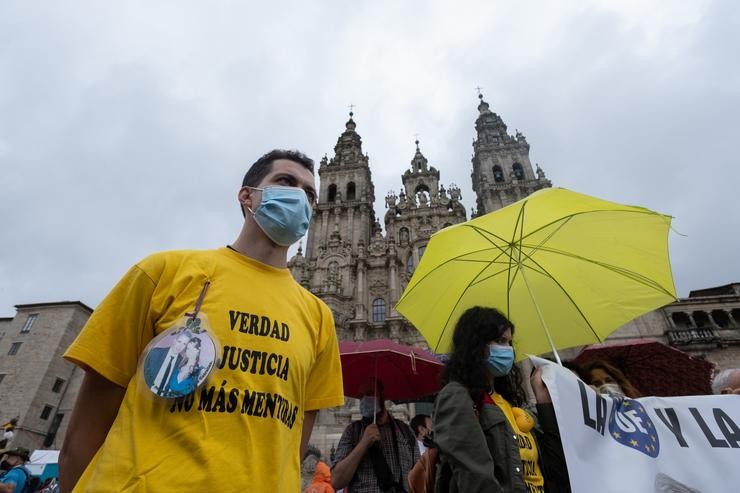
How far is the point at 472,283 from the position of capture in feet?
13.4

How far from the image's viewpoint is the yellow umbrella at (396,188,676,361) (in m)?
3.57

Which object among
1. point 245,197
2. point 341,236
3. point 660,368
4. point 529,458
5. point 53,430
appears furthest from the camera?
point 341,236

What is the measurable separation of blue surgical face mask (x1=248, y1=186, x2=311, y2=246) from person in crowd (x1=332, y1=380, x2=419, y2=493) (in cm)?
283

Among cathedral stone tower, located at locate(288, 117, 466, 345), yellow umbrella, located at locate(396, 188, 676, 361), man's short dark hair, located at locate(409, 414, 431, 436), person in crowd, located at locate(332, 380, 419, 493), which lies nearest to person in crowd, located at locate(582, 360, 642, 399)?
yellow umbrella, located at locate(396, 188, 676, 361)

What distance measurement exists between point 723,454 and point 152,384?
3.65 metres

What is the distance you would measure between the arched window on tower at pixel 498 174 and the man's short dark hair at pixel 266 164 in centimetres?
3481

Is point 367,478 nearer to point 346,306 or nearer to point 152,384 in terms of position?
point 152,384

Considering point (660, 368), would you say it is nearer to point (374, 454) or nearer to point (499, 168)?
point (374, 454)

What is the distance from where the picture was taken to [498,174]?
1389 inches

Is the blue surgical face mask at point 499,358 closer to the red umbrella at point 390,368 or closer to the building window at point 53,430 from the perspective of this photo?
the red umbrella at point 390,368

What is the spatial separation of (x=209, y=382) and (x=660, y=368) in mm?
7639

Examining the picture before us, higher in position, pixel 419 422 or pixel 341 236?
pixel 341 236

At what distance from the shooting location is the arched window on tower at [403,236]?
31.1m

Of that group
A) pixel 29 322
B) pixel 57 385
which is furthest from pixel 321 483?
pixel 29 322
